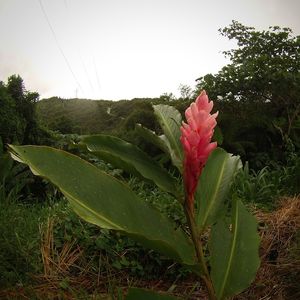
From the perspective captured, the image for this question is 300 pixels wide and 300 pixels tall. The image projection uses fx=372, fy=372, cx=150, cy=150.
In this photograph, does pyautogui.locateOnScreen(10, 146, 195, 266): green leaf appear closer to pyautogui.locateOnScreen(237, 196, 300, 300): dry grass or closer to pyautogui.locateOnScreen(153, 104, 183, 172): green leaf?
pyautogui.locateOnScreen(153, 104, 183, 172): green leaf

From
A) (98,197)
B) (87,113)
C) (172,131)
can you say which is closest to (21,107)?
(172,131)

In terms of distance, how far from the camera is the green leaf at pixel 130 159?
118 cm

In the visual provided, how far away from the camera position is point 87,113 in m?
18.5

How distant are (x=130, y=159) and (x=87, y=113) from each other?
1759cm

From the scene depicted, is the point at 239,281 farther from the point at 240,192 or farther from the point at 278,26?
the point at 278,26

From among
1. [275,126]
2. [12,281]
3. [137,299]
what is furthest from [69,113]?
[137,299]

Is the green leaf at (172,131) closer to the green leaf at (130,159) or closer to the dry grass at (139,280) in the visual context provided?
the green leaf at (130,159)

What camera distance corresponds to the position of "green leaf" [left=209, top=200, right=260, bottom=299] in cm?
120

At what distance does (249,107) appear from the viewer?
8180mm

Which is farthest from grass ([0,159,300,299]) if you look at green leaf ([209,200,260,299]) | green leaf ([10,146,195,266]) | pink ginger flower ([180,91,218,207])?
pink ginger flower ([180,91,218,207])

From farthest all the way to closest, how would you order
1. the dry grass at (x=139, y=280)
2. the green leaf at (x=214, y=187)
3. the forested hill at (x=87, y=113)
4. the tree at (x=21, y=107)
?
the forested hill at (x=87, y=113)
the tree at (x=21, y=107)
the dry grass at (x=139, y=280)
the green leaf at (x=214, y=187)

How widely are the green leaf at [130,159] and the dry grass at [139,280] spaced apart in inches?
37.5

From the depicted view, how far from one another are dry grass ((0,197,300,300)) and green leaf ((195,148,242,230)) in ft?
2.84

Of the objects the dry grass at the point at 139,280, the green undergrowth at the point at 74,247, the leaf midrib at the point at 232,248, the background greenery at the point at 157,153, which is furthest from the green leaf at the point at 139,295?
the green undergrowth at the point at 74,247
